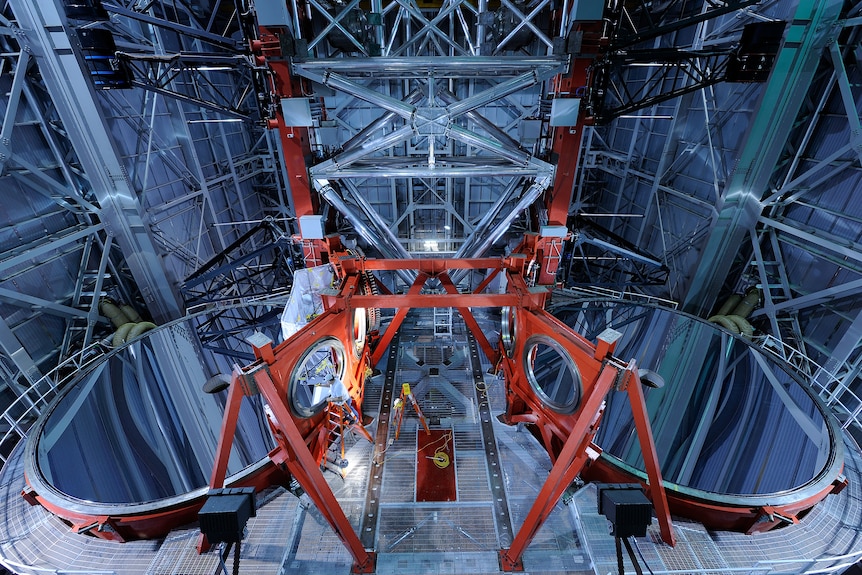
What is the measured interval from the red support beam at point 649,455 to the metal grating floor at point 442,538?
12.7 inches

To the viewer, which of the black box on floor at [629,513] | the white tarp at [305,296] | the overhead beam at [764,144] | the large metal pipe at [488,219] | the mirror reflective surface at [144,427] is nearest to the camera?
the black box on floor at [629,513]

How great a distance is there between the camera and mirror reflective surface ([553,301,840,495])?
545cm

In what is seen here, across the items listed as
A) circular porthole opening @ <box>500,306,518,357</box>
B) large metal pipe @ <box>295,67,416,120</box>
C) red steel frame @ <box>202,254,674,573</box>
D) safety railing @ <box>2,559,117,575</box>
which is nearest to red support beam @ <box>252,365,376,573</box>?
red steel frame @ <box>202,254,674,573</box>

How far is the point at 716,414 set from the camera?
21.9 ft

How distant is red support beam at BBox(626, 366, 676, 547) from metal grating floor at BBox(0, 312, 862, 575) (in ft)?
1.06

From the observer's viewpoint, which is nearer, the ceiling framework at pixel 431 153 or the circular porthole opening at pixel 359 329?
the ceiling framework at pixel 431 153

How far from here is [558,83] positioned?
589cm

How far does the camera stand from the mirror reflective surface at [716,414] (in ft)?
17.9

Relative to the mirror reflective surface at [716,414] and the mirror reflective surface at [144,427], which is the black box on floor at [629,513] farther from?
the mirror reflective surface at [144,427]

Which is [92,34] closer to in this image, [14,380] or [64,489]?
[14,380]

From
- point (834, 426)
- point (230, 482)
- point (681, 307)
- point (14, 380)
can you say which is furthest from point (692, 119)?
point (14, 380)

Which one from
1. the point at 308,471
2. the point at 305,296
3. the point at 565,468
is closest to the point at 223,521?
the point at 308,471

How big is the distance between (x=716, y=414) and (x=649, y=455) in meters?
3.51

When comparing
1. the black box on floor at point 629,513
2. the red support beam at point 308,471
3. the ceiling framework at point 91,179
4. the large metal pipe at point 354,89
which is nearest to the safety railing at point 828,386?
the black box on floor at point 629,513
